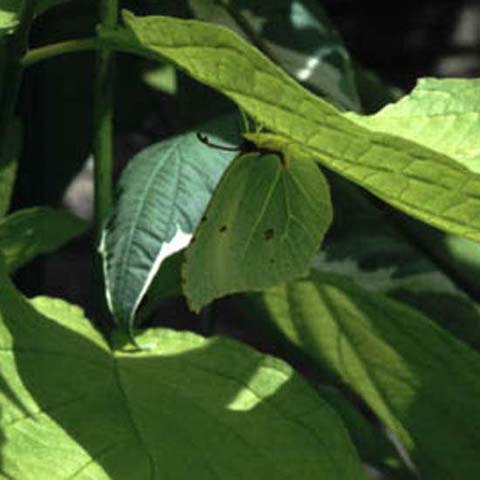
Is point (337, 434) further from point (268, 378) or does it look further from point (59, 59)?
point (59, 59)

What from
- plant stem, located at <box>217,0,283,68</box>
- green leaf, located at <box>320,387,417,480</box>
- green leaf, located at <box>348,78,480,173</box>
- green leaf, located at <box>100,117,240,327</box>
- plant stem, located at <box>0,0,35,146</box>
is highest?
green leaf, located at <box>348,78,480,173</box>

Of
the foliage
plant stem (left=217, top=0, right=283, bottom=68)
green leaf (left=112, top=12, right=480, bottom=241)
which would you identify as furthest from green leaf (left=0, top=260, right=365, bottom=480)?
plant stem (left=217, top=0, right=283, bottom=68)

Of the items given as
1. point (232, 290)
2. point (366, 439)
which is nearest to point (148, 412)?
point (232, 290)

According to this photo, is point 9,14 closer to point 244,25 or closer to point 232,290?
point 232,290

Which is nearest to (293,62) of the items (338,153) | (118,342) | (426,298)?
(426,298)

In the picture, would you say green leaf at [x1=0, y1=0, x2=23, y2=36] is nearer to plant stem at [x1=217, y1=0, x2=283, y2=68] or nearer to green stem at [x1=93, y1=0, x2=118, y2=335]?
green stem at [x1=93, y1=0, x2=118, y2=335]

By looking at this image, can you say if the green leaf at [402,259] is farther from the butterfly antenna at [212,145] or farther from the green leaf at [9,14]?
the green leaf at [9,14]
